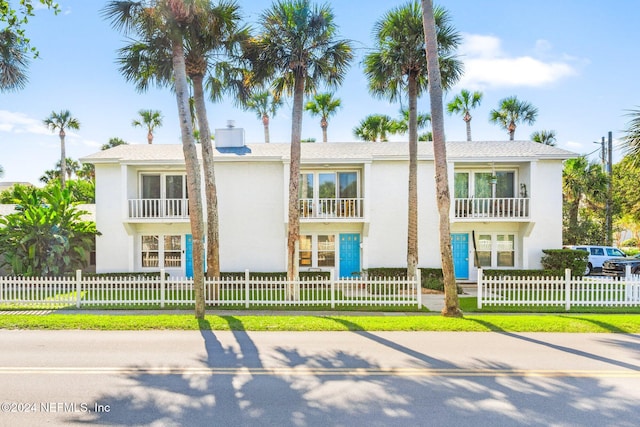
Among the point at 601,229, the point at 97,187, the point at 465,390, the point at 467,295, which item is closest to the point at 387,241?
the point at 467,295

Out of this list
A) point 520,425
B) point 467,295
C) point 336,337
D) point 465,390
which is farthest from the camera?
point 467,295

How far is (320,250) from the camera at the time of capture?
1903 centimetres

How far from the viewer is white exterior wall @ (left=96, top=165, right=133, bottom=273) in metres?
18.1

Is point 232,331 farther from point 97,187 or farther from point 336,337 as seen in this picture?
point 97,187

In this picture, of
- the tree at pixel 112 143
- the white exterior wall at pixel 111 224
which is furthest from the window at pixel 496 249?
the tree at pixel 112 143

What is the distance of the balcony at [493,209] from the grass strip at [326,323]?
7.76 m

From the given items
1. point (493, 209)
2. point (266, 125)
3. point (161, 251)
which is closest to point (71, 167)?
point (266, 125)

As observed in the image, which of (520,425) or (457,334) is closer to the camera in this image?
(520,425)

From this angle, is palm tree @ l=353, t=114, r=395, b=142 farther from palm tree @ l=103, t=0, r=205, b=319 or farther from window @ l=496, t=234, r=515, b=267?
palm tree @ l=103, t=0, r=205, b=319

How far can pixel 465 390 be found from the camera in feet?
18.5

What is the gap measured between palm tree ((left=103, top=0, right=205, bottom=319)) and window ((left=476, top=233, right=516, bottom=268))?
551 inches

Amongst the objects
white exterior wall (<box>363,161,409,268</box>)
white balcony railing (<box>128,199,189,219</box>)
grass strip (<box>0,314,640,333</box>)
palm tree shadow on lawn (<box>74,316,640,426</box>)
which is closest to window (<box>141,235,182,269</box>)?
white balcony railing (<box>128,199,189,219</box>)

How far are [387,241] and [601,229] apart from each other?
19271mm

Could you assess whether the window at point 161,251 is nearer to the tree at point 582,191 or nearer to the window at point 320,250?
the window at point 320,250
